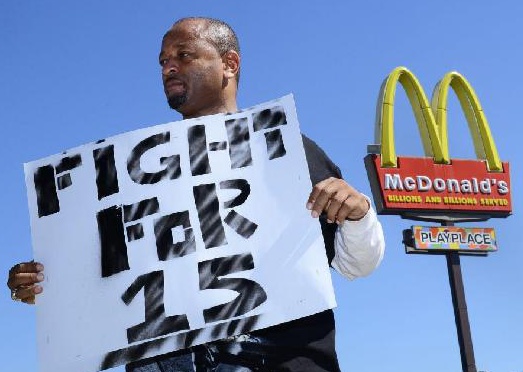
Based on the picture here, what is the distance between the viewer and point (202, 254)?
107 inches

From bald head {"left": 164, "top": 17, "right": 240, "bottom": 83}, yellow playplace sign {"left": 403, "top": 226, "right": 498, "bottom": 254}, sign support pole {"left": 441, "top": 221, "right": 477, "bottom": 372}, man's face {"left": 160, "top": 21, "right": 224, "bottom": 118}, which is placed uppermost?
yellow playplace sign {"left": 403, "top": 226, "right": 498, "bottom": 254}

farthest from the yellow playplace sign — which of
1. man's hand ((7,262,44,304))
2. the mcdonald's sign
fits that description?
man's hand ((7,262,44,304))

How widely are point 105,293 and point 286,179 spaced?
719 mm

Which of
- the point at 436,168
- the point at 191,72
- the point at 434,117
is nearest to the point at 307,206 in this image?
the point at 191,72

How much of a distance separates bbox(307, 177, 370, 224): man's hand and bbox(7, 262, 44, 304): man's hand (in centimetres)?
100

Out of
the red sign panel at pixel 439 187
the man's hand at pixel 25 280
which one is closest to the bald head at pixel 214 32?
the man's hand at pixel 25 280

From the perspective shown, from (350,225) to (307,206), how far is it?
15 centimetres

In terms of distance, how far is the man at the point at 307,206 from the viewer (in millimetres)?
2588

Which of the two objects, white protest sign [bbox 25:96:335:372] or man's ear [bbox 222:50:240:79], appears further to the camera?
man's ear [bbox 222:50:240:79]

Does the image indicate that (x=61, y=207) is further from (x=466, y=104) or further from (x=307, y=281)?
(x=466, y=104)

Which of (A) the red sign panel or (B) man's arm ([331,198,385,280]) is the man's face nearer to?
(B) man's arm ([331,198,385,280])

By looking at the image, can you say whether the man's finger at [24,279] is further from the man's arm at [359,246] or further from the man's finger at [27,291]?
the man's arm at [359,246]

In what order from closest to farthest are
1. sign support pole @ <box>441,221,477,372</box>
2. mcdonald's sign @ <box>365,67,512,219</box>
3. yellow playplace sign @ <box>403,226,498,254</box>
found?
mcdonald's sign @ <box>365,67,512,219</box>, sign support pole @ <box>441,221,477,372</box>, yellow playplace sign @ <box>403,226,498,254</box>

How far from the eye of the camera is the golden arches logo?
24234 millimetres
